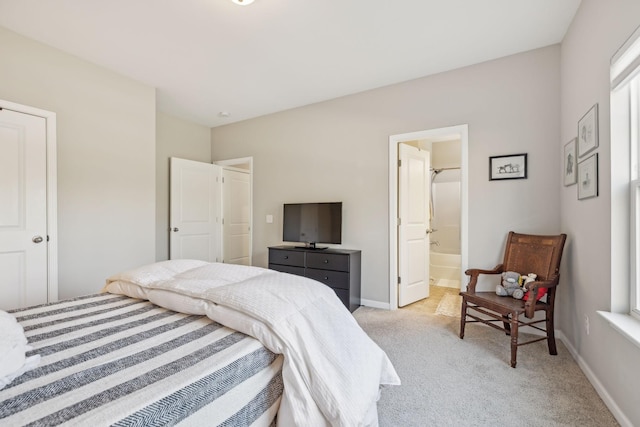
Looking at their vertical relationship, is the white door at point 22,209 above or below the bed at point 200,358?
above

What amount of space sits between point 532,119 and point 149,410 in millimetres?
3444

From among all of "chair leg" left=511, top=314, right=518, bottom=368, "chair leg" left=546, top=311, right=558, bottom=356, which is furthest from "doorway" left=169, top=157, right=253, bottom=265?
"chair leg" left=546, top=311, right=558, bottom=356

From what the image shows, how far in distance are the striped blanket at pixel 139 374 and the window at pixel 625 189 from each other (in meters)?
1.95

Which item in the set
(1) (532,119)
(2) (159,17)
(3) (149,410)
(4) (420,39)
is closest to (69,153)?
(2) (159,17)

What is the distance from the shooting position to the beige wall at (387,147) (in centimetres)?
274

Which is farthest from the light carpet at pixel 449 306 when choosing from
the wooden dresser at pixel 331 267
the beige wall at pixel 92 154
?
the beige wall at pixel 92 154

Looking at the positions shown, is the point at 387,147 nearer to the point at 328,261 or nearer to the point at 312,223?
the point at 312,223

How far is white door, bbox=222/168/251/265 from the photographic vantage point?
502 centimetres

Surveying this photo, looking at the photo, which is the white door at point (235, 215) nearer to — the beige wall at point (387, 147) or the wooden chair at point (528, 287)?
the beige wall at point (387, 147)

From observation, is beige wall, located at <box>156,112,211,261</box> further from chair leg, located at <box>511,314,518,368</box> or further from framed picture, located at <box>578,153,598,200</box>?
framed picture, located at <box>578,153,598,200</box>

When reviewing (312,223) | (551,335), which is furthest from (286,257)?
(551,335)

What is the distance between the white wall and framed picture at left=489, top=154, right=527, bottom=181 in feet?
1.11

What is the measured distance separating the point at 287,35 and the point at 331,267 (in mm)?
2379

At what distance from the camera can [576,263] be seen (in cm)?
230
